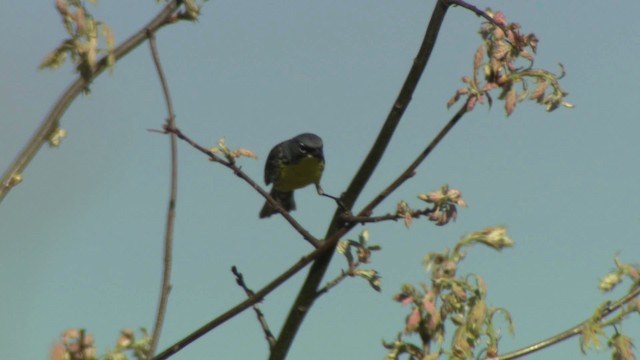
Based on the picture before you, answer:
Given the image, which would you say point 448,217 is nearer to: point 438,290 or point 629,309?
point 438,290

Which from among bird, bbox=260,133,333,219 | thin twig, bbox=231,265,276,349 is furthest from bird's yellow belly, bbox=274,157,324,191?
thin twig, bbox=231,265,276,349

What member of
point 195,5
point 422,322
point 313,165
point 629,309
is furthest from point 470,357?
point 313,165

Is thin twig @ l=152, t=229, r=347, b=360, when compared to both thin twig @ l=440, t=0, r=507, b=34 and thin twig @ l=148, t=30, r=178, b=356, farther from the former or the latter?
thin twig @ l=440, t=0, r=507, b=34

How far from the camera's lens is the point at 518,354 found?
307 centimetres

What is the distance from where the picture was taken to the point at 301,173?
11281 millimetres

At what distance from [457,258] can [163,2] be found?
4.24ft

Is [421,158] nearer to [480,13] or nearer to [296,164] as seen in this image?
[480,13]

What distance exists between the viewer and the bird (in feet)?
37.1

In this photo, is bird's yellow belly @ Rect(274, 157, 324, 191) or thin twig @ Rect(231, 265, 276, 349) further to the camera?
bird's yellow belly @ Rect(274, 157, 324, 191)

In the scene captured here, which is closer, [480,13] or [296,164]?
[480,13]

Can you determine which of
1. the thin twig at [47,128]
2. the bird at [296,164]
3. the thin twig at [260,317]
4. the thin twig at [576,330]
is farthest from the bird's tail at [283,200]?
the thin twig at [47,128]

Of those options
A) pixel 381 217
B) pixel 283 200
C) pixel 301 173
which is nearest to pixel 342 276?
pixel 381 217

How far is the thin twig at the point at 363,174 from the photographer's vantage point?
10.3 feet

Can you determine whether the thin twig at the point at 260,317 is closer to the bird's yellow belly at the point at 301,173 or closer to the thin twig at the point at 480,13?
the thin twig at the point at 480,13
